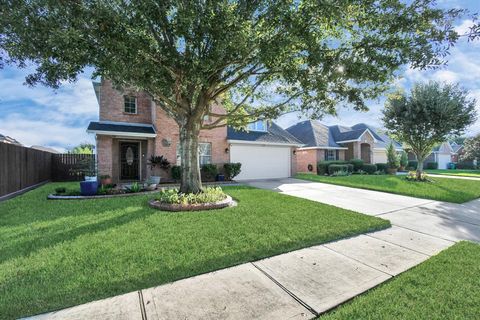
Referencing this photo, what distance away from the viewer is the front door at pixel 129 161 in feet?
44.7

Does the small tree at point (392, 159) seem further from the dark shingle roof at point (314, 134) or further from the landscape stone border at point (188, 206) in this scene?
the landscape stone border at point (188, 206)

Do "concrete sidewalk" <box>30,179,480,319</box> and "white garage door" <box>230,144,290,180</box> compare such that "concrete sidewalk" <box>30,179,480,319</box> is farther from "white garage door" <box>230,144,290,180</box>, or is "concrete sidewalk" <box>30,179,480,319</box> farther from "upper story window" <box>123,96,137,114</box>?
"upper story window" <box>123,96,137,114</box>

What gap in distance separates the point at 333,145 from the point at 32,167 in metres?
23.4

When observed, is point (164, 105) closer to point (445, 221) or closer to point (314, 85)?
point (314, 85)

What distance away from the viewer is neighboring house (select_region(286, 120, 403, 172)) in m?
22.7

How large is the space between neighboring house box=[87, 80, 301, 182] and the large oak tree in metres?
5.63

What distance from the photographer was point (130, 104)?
14000 mm

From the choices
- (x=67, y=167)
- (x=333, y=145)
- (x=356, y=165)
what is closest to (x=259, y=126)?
(x=333, y=145)

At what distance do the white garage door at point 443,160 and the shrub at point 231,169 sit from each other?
39.2m

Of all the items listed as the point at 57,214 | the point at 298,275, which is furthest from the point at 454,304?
the point at 57,214

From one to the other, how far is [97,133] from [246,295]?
1195cm

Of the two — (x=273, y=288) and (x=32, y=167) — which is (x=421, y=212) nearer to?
(x=273, y=288)

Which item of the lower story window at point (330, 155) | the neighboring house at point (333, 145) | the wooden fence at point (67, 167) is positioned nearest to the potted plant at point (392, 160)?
the neighboring house at point (333, 145)

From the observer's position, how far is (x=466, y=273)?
3391 mm
